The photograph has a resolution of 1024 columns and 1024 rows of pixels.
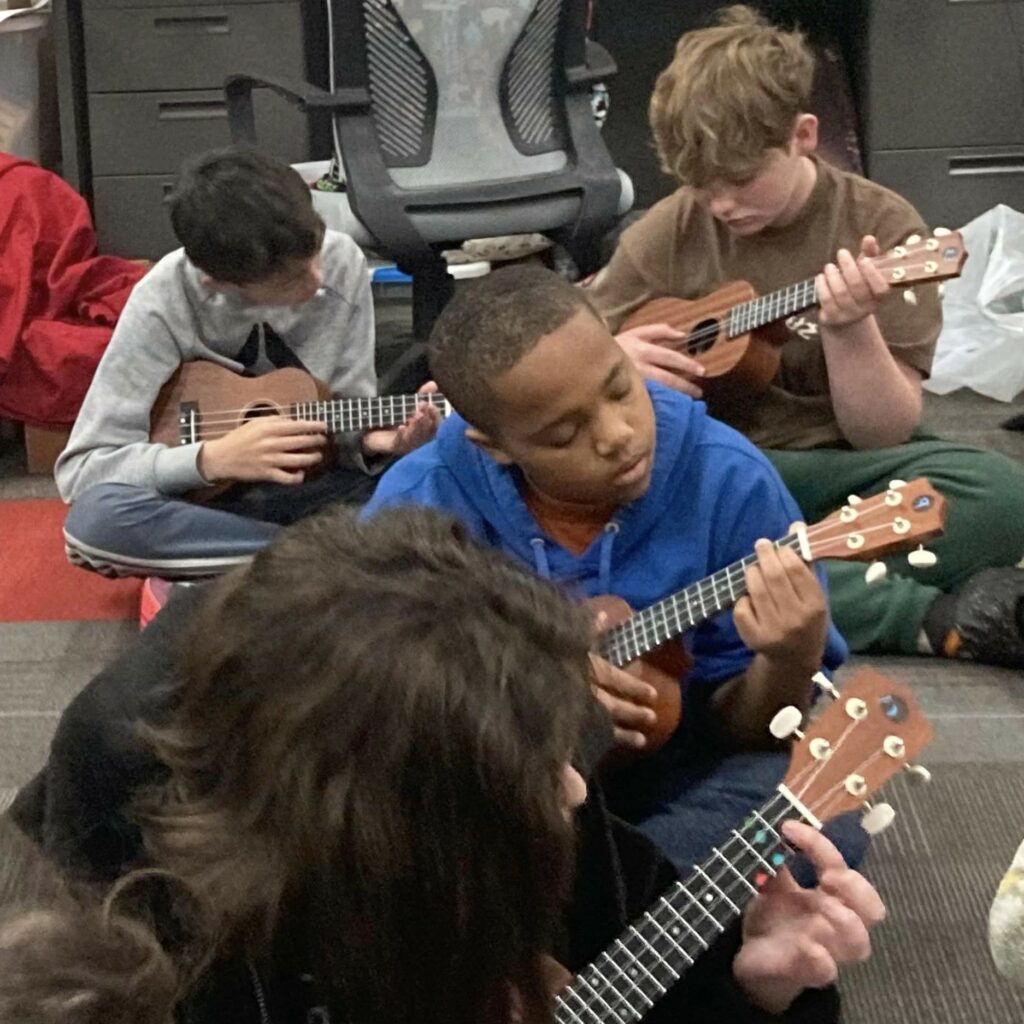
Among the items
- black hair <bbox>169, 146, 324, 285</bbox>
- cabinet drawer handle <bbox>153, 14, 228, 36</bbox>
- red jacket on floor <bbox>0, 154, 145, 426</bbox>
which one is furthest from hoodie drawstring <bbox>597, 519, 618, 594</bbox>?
cabinet drawer handle <bbox>153, 14, 228, 36</bbox>

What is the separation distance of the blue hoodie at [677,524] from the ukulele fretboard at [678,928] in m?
0.30

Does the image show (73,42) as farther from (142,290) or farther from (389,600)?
(389,600)

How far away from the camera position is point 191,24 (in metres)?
3.04

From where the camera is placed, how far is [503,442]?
4.03ft

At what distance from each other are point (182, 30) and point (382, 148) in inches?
41.2

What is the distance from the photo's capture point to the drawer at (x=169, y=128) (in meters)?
3.08

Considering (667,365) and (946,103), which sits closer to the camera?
(667,365)

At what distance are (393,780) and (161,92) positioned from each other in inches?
106

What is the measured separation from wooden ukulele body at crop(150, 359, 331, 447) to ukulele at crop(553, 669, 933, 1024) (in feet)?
3.71

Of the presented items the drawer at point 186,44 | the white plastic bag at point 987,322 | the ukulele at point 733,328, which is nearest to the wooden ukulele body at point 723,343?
the ukulele at point 733,328

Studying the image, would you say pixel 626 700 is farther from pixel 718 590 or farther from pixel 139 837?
pixel 139 837

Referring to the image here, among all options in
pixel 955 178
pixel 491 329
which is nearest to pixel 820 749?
pixel 491 329

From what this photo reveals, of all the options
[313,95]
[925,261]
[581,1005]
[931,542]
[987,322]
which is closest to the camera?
[581,1005]

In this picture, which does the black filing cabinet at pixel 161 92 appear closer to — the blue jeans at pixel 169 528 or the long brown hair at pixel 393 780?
the blue jeans at pixel 169 528
